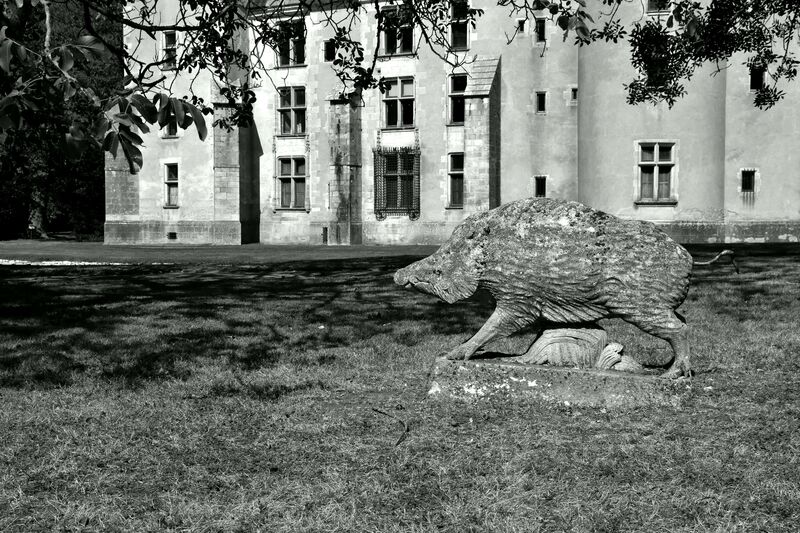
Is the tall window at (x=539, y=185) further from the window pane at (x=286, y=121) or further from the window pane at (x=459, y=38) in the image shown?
the window pane at (x=286, y=121)

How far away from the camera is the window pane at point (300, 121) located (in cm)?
3472

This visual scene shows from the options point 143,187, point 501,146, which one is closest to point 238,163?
point 143,187

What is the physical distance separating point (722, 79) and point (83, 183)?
34343 millimetres

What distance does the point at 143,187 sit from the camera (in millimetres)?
36438

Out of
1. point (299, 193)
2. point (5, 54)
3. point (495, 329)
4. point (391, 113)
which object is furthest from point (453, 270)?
point (299, 193)

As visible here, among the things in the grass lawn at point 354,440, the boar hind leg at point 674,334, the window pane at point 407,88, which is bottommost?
the grass lawn at point 354,440

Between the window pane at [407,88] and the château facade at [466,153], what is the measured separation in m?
0.06

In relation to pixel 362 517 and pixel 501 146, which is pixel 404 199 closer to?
pixel 501 146

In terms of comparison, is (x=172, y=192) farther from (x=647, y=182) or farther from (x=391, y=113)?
(x=647, y=182)

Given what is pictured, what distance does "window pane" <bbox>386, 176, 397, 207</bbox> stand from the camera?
32.9 m

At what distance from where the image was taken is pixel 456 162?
3222 centimetres

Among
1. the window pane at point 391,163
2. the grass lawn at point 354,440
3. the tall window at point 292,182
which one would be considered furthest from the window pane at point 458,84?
the grass lawn at point 354,440

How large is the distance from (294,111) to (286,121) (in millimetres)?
625

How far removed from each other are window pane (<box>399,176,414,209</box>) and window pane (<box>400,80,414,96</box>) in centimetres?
342
